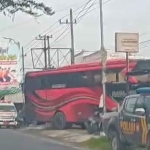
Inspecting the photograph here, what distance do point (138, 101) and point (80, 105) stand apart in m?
18.1

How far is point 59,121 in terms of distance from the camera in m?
36.1

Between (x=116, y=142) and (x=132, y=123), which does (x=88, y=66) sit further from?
(x=132, y=123)

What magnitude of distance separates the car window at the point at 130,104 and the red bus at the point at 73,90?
12652 millimetres

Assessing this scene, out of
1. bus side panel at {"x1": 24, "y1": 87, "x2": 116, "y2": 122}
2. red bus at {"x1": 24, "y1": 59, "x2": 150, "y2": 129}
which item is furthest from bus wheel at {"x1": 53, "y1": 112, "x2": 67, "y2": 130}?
bus side panel at {"x1": 24, "y1": 87, "x2": 116, "y2": 122}

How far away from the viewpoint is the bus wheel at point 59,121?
35719 millimetres

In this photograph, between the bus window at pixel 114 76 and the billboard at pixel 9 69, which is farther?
the billboard at pixel 9 69

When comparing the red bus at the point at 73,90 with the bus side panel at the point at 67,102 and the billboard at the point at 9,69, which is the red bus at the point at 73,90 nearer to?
the bus side panel at the point at 67,102

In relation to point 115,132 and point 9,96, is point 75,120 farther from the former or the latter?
point 9,96

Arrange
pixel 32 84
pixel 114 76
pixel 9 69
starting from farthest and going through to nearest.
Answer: pixel 9 69 < pixel 32 84 < pixel 114 76

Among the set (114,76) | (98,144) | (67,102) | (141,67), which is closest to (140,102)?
(98,144)

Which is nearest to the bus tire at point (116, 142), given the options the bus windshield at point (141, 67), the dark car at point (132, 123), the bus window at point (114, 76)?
the dark car at point (132, 123)

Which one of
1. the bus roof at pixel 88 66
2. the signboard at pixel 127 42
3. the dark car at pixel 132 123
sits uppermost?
the signboard at pixel 127 42

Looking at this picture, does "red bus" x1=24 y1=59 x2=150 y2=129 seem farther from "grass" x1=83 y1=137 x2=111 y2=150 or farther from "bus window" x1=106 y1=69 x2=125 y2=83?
"grass" x1=83 y1=137 x2=111 y2=150

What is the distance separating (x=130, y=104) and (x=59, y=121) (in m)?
19.7
